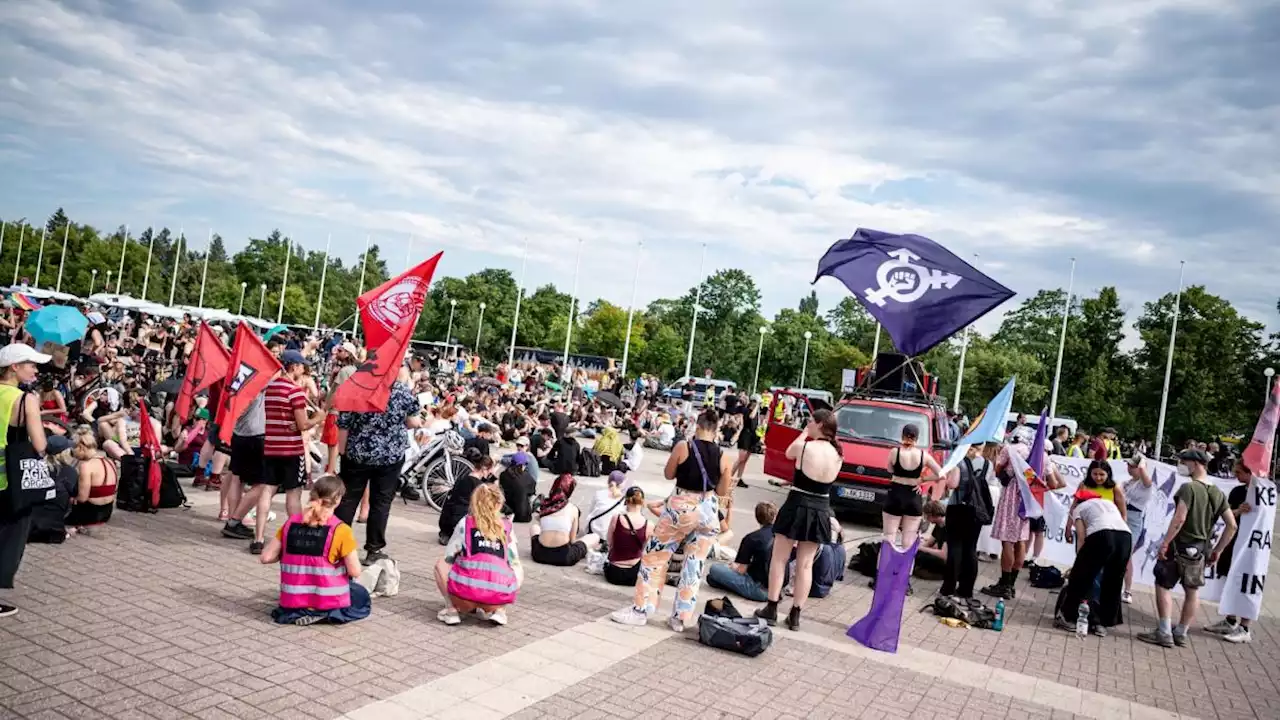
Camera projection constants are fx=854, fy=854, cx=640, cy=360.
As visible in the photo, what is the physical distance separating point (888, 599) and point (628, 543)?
249cm

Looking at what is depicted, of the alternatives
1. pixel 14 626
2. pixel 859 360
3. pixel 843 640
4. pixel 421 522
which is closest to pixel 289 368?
pixel 421 522

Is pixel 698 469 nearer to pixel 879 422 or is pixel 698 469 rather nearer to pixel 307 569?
pixel 307 569

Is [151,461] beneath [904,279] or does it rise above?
beneath

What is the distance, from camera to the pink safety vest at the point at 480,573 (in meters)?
6.15

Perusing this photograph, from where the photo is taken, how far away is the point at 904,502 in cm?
865

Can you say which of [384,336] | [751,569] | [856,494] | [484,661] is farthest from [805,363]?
[484,661]

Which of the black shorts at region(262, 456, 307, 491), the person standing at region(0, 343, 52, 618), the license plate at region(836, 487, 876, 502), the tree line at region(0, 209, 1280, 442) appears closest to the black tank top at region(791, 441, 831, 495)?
the black shorts at region(262, 456, 307, 491)

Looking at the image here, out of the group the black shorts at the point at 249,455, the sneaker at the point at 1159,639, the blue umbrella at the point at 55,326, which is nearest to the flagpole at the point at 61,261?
the blue umbrella at the point at 55,326

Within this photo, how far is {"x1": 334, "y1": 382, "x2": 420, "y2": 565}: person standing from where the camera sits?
7.53m

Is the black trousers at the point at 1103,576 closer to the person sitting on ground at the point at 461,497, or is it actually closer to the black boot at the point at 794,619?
the black boot at the point at 794,619

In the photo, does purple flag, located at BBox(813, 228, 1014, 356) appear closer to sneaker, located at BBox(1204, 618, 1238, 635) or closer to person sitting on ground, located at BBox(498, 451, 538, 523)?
sneaker, located at BBox(1204, 618, 1238, 635)

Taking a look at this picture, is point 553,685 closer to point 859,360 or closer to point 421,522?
point 421,522

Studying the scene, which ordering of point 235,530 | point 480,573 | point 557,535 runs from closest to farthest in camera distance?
point 480,573 < point 235,530 < point 557,535

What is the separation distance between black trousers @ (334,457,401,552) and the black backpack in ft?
10.0
